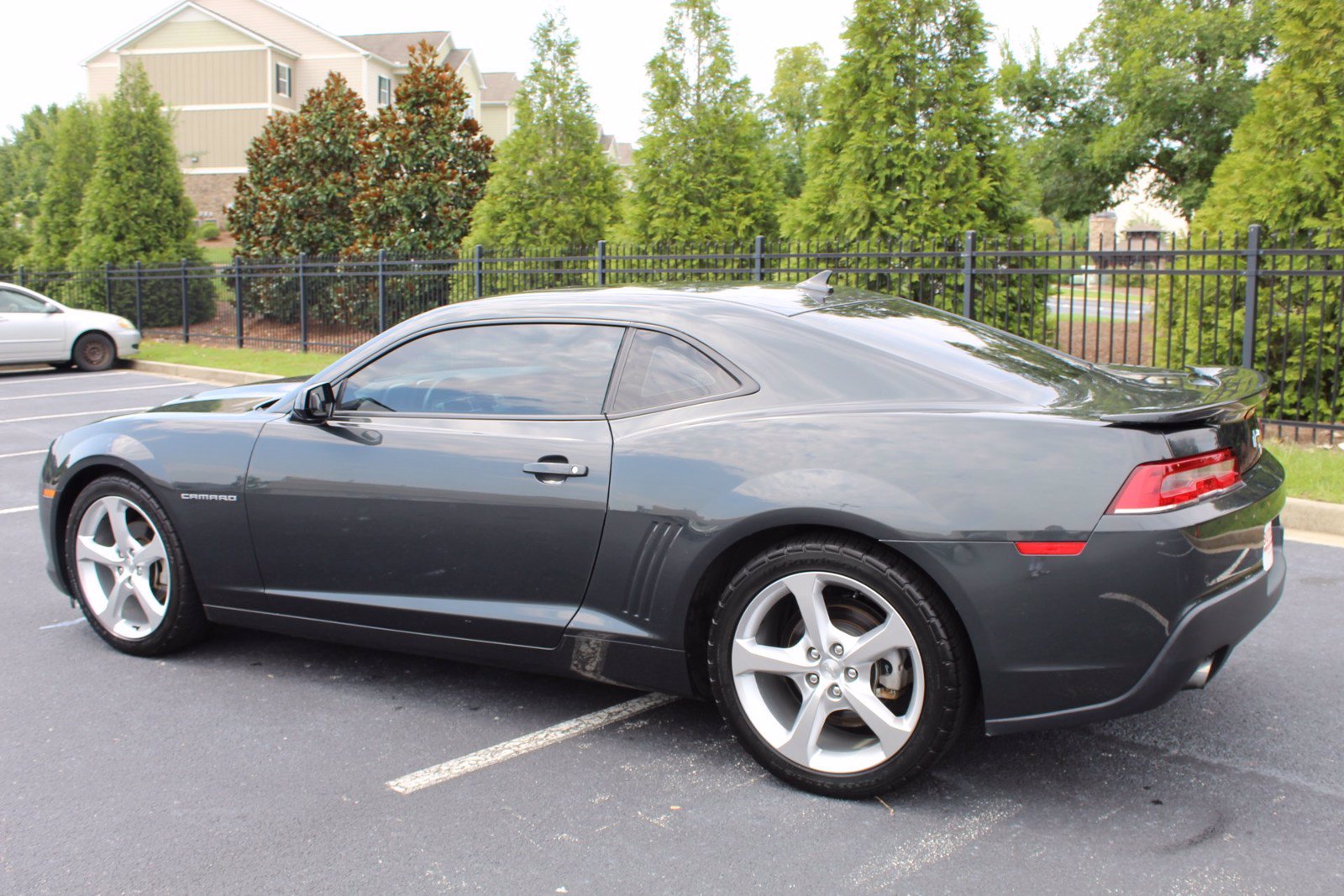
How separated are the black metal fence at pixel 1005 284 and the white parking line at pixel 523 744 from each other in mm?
4060

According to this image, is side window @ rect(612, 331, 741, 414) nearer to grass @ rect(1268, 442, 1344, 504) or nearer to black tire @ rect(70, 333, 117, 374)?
grass @ rect(1268, 442, 1344, 504)

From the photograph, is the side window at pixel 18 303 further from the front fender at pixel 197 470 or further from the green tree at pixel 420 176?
the front fender at pixel 197 470

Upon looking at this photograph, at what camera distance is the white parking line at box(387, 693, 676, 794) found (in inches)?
137

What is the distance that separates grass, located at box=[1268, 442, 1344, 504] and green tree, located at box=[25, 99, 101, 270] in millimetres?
25991

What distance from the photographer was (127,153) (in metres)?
24.2

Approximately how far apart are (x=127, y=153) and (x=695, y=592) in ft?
80.7

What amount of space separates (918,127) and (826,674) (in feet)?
32.4

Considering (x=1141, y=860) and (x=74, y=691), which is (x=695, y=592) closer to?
(x=1141, y=860)

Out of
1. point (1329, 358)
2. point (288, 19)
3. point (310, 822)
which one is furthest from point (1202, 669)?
point (288, 19)

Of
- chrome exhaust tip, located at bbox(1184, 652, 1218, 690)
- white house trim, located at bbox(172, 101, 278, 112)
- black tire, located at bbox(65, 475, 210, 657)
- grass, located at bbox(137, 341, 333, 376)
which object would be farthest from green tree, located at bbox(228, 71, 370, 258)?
white house trim, located at bbox(172, 101, 278, 112)

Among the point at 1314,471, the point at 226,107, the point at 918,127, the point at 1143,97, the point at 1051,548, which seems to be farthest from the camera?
the point at 226,107

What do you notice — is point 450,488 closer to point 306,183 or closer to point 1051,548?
point 1051,548

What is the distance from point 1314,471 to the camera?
7.57 metres

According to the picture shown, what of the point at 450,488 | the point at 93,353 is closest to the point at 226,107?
the point at 93,353
